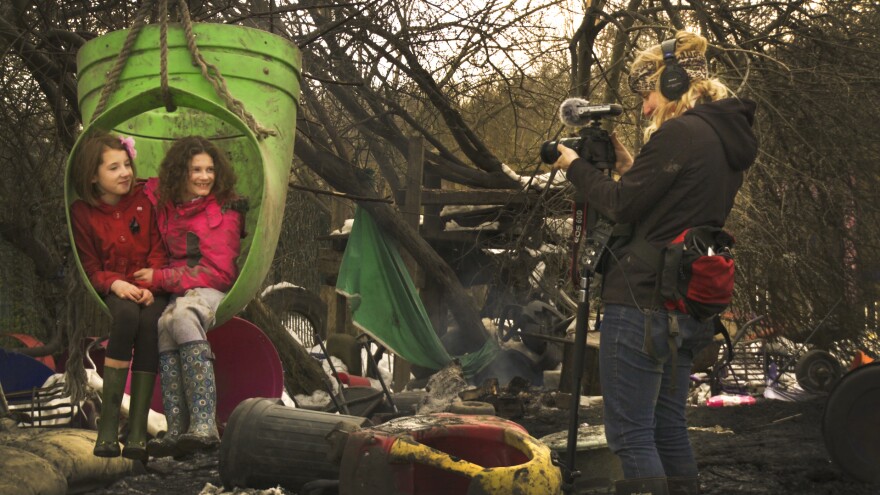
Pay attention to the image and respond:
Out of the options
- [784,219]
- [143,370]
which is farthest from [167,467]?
[784,219]

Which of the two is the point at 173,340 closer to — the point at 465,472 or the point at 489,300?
the point at 465,472

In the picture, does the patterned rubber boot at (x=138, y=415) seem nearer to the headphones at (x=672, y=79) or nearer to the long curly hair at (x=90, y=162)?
the long curly hair at (x=90, y=162)

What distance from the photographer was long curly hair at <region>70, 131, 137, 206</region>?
2504 mm

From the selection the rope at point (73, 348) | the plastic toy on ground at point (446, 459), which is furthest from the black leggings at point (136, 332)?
the plastic toy on ground at point (446, 459)

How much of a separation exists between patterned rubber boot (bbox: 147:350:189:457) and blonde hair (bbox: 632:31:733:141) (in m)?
1.44

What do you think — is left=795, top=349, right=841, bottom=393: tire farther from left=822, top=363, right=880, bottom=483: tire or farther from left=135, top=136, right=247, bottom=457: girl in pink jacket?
left=135, top=136, right=247, bottom=457: girl in pink jacket

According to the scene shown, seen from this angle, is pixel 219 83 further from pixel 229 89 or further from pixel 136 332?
pixel 136 332

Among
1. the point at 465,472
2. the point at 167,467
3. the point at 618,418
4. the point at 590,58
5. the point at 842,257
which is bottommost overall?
the point at 167,467

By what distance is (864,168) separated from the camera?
6.77 m

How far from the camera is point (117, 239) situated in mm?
2607

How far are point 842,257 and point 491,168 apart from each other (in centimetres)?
334

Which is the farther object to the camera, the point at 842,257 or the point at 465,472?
the point at 842,257

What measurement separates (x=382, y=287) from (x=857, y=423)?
172 inches

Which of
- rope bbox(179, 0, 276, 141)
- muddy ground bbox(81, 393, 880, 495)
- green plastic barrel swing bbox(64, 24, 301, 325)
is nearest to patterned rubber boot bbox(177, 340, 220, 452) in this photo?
green plastic barrel swing bbox(64, 24, 301, 325)
